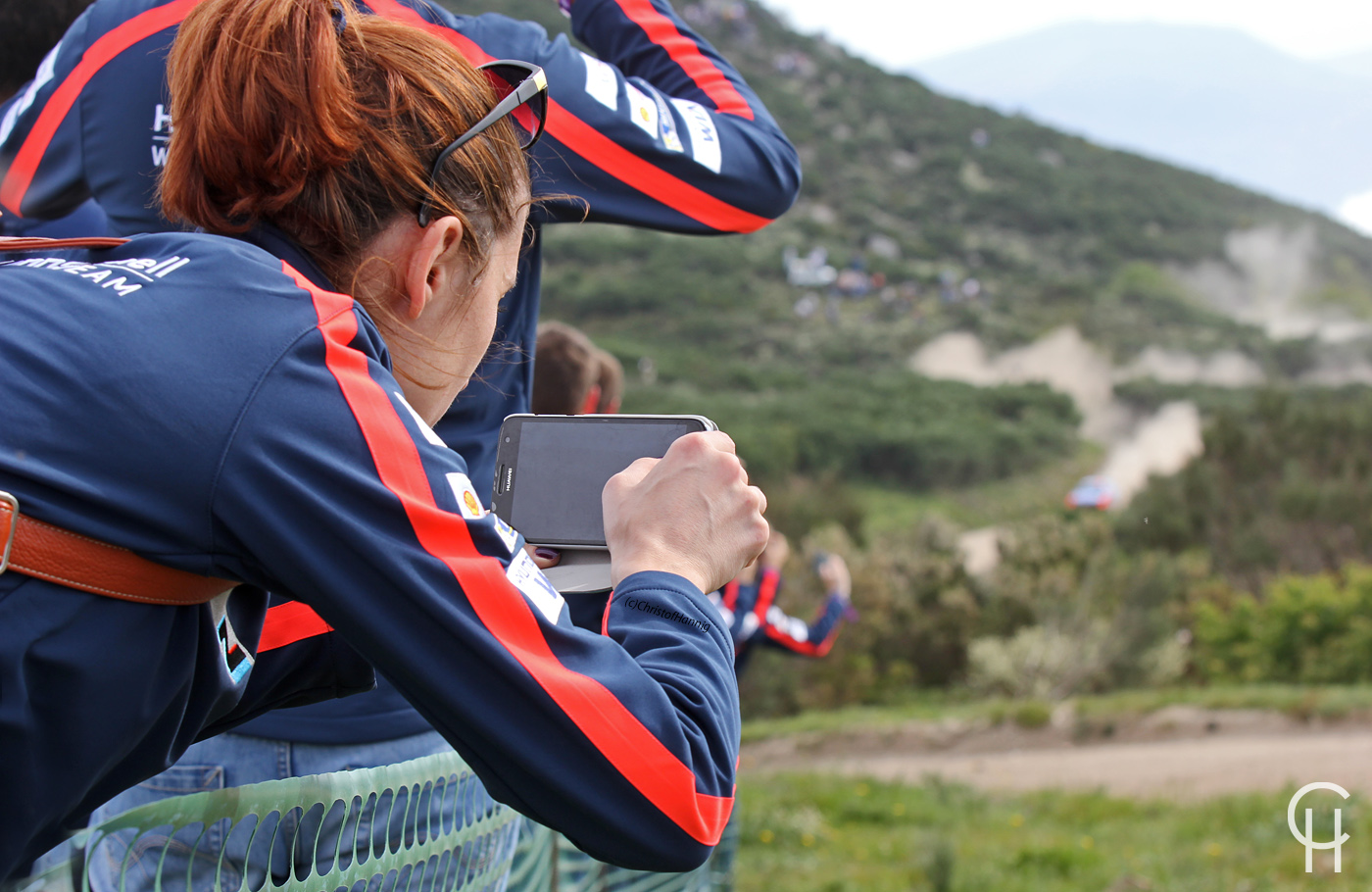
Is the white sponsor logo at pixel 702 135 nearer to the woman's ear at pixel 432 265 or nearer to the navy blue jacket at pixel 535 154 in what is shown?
the navy blue jacket at pixel 535 154

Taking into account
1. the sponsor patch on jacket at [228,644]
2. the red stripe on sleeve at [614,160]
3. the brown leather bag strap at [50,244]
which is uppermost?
the red stripe on sleeve at [614,160]

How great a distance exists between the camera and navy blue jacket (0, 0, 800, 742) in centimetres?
175

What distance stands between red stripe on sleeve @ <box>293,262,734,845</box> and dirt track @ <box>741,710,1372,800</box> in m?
7.13

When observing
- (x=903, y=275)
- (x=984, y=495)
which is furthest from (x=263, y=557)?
(x=903, y=275)

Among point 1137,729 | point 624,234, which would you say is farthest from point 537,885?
point 624,234

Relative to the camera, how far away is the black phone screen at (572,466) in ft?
4.83

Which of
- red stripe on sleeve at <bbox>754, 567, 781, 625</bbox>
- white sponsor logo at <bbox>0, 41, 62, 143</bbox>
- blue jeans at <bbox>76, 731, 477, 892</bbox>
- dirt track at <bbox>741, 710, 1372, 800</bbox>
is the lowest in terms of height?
dirt track at <bbox>741, 710, 1372, 800</bbox>

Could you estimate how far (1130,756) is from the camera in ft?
30.4

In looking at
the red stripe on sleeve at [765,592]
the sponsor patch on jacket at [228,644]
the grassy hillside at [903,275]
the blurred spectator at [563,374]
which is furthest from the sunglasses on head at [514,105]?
the grassy hillside at [903,275]

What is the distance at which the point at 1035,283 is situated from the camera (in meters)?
57.4

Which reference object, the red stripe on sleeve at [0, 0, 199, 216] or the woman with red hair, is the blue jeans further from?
the red stripe on sleeve at [0, 0, 199, 216]

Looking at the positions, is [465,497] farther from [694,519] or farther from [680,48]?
[680,48]

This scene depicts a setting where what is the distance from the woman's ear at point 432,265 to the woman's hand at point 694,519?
1.00 ft

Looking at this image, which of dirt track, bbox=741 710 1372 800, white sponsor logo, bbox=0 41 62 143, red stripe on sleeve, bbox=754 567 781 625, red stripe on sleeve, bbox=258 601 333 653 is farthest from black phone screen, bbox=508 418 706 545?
dirt track, bbox=741 710 1372 800
